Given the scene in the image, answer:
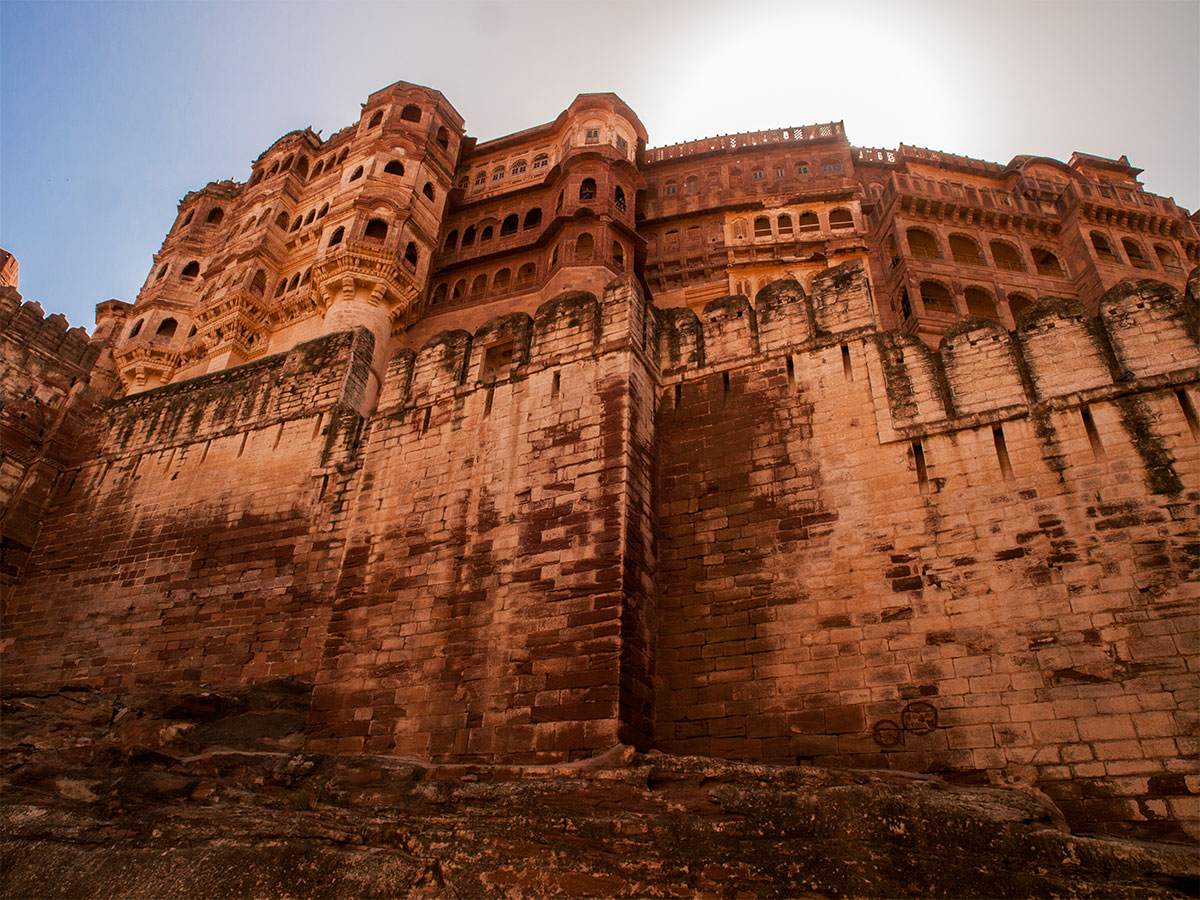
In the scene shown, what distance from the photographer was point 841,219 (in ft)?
91.6

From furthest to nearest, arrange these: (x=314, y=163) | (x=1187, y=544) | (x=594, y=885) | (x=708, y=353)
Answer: (x=314, y=163), (x=708, y=353), (x=1187, y=544), (x=594, y=885)

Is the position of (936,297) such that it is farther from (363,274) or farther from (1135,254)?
(363,274)

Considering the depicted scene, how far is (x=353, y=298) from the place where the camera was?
79.0 feet

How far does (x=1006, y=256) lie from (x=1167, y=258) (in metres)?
5.54

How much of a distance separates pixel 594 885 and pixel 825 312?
Result: 7330mm

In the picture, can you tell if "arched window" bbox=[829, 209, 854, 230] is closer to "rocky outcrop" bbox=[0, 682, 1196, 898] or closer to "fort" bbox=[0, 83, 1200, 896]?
"fort" bbox=[0, 83, 1200, 896]

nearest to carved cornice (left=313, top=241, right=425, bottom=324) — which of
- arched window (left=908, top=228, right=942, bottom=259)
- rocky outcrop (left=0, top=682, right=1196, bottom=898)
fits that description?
arched window (left=908, top=228, right=942, bottom=259)

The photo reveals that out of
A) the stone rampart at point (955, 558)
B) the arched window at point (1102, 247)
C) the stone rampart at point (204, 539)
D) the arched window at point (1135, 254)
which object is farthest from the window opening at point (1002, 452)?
the arched window at point (1135, 254)

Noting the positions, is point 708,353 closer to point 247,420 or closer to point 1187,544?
point 1187,544

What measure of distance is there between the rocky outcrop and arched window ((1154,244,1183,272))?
28165 millimetres

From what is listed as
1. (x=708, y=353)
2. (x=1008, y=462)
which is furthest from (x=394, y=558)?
(x=1008, y=462)

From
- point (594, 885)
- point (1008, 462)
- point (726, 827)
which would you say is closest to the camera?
point (594, 885)

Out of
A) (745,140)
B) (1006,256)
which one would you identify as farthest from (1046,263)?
(745,140)

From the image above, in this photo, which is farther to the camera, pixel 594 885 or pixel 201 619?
pixel 201 619
